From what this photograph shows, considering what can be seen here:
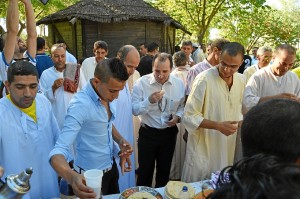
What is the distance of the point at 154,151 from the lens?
3602 mm

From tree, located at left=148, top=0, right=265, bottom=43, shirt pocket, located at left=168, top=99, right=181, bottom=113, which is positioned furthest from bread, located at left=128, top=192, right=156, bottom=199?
tree, located at left=148, top=0, right=265, bottom=43

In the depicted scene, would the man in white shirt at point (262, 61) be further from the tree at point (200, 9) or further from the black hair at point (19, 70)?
the tree at point (200, 9)

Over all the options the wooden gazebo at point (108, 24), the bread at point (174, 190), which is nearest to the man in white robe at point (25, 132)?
the bread at point (174, 190)

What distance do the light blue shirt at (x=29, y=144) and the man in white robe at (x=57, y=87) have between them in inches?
59.2

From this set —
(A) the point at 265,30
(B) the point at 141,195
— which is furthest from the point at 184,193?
(A) the point at 265,30

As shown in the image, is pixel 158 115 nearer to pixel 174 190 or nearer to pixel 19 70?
pixel 174 190

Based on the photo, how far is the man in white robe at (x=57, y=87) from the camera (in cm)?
394

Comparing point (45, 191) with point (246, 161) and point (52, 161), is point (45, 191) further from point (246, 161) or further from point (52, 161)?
point (246, 161)

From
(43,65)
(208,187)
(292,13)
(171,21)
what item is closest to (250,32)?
(171,21)

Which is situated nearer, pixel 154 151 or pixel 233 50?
pixel 233 50

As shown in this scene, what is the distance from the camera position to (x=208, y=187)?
227 centimetres

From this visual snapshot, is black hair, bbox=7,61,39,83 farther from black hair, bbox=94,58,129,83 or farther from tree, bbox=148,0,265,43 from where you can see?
tree, bbox=148,0,265,43

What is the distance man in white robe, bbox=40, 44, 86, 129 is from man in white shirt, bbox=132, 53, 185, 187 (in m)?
1.01

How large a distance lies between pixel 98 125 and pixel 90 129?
0.07 metres
